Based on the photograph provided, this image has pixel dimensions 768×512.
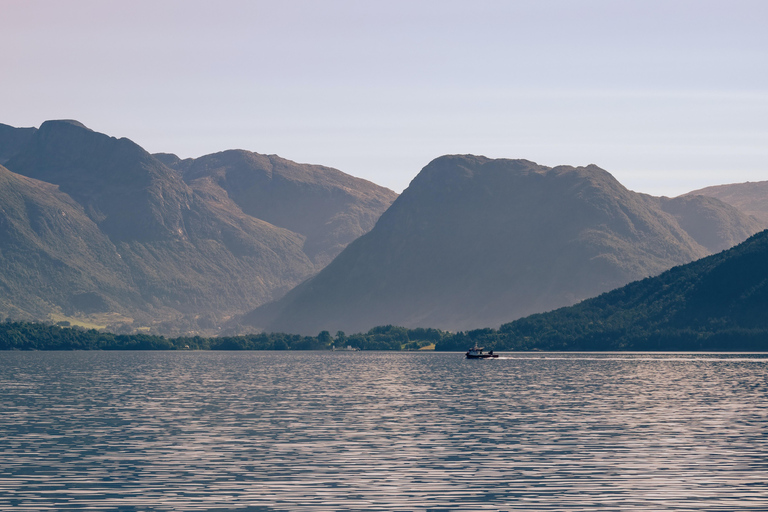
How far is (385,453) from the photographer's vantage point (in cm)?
8019

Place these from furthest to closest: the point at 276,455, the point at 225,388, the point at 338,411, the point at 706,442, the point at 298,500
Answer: the point at 225,388 < the point at 338,411 < the point at 706,442 < the point at 276,455 < the point at 298,500

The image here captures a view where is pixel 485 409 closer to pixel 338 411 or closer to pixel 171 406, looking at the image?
pixel 338 411

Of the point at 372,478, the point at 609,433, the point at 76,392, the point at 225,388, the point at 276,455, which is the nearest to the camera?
the point at 372,478

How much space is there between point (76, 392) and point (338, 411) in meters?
63.4

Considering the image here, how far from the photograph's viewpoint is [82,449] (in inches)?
3300

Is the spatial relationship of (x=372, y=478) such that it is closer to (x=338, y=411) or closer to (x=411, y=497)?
(x=411, y=497)

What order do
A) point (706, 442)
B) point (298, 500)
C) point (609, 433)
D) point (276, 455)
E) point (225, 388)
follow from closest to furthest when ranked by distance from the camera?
1. point (298, 500)
2. point (276, 455)
3. point (706, 442)
4. point (609, 433)
5. point (225, 388)

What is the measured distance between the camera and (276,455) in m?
79.4

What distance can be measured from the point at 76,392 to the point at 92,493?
110 meters

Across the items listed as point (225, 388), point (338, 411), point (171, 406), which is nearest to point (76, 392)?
point (225, 388)

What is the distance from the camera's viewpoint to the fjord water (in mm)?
60000

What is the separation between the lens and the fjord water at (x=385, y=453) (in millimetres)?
60000

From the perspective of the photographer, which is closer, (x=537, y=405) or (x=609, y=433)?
(x=609, y=433)

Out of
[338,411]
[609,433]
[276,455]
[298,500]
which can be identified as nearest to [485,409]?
[338,411]
